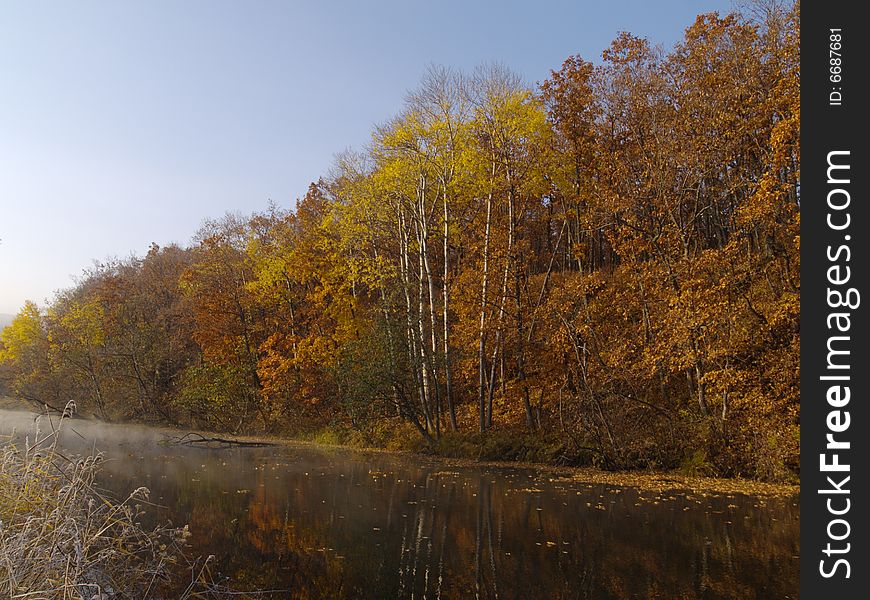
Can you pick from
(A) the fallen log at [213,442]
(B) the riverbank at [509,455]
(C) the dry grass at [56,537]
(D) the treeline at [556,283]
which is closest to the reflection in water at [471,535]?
(B) the riverbank at [509,455]

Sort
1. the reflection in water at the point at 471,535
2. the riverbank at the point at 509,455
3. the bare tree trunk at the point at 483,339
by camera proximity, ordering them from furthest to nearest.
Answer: the bare tree trunk at the point at 483,339, the riverbank at the point at 509,455, the reflection in water at the point at 471,535

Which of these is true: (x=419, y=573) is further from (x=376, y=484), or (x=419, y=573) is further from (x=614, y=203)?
(x=614, y=203)

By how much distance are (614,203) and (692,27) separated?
9103mm

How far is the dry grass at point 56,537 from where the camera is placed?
4.38 metres

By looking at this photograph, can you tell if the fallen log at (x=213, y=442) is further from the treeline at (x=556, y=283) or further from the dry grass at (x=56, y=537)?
the dry grass at (x=56, y=537)

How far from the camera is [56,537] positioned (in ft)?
15.3

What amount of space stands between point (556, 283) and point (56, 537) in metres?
19.7

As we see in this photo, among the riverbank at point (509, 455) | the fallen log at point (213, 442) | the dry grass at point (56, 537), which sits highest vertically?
the dry grass at point (56, 537)

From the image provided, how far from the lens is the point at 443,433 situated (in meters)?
19.9

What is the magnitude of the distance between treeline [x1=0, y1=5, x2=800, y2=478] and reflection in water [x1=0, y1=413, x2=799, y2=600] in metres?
3.48

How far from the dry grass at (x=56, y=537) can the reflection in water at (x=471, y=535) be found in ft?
4.95

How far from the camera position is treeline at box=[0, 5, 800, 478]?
1465 cm

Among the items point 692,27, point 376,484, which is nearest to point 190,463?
point 376,484

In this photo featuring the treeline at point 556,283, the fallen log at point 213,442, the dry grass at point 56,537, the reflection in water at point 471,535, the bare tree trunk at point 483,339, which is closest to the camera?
the dry grass at point 56,537
